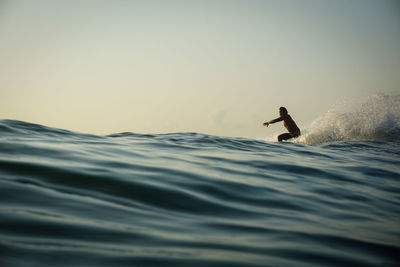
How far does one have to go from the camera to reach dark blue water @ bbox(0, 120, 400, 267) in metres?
1.60

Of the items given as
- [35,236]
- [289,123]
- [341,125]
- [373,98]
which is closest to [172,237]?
[35,236]

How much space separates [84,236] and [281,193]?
2.05m

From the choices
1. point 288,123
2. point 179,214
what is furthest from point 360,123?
point 179,214

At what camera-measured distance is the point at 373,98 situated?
17.1 m

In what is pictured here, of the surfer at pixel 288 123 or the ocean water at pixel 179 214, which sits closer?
the ocean water at pixel 179 214

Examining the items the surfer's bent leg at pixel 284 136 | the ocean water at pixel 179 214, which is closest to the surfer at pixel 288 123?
the surfer's bent leg at pixel 284 136

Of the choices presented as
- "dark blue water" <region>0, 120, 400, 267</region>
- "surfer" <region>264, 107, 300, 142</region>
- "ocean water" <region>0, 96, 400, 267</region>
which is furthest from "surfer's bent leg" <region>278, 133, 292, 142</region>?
"dark blue water" <region>0, 120, 400, 267</region>

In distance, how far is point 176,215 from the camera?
7.45 feet

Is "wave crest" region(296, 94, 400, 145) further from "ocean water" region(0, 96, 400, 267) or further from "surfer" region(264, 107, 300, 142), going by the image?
"ocean water" region(0, 96, 400, 267)

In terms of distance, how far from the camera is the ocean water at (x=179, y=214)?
160cm

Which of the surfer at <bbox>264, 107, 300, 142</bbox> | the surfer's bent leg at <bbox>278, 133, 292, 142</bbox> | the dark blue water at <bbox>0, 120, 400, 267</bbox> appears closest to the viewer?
the dark blue water at <bbox>0, 120, 400, 267</bbox>

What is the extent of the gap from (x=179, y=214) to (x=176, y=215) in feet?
0.12

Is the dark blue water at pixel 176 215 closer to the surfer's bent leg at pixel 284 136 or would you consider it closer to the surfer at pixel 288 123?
the surfer's bent leg at pixel 284 136

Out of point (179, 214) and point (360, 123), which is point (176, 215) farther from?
point (360, 123)
